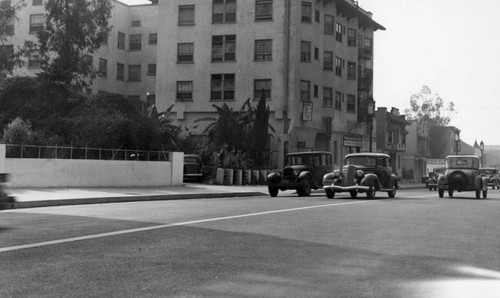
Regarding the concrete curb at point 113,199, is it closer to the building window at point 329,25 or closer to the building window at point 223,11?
the building window at point 223,11

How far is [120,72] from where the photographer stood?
59.2 metres

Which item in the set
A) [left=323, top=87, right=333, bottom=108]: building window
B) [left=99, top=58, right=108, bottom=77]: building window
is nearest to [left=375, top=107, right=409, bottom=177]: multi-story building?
[left=323, top=87, right=333, bottom=108]: building window

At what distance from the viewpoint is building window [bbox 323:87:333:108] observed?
4962cm

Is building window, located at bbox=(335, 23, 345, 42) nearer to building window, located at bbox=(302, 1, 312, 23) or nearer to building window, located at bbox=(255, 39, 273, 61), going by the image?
building window, located at bbox=(302, 1, 312, 23)

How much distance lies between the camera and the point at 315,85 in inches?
1902

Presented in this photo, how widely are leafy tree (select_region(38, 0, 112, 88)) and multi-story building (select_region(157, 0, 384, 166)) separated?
31.3ft

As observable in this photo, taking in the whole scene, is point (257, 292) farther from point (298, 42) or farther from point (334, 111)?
point (334, 111)

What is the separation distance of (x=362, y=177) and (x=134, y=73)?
1603 inches

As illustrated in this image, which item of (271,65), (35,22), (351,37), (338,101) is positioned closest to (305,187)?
(271,65)

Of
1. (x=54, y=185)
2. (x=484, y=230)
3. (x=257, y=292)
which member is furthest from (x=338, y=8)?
(x=257, y=292)

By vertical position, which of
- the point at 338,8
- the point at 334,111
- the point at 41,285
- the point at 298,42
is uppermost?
the point at 338,8

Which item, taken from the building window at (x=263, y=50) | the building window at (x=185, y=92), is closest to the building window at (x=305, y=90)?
the building window at (x=263, y=50)

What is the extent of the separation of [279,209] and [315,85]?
3368 centimetres

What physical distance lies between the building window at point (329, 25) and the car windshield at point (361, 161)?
27545 millimetres
